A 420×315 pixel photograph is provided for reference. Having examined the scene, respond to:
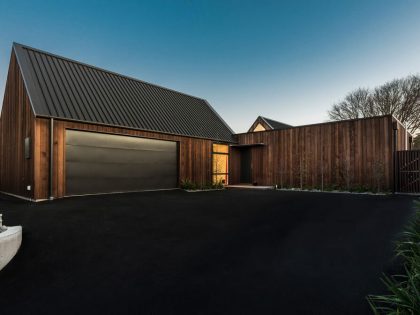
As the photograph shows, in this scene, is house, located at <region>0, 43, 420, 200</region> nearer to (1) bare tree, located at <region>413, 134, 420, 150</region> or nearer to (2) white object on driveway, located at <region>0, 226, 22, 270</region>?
(2) white object on driveway, located at <region>0, 226, 22, 270</region>

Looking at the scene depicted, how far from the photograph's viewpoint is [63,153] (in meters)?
7.47

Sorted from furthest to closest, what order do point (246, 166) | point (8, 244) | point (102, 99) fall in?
point (246, 166), point (102, 99), point (8, 244)

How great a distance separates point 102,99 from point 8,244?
7854 mm

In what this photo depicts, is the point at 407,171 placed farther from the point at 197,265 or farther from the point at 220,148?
the point at 197,265

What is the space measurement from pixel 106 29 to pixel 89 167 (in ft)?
24.1

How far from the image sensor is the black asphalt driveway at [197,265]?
180 centimetres

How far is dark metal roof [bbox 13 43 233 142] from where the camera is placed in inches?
306

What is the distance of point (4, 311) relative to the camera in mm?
1724

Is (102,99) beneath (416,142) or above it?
above

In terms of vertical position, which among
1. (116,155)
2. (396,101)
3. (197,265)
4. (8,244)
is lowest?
(197,265)

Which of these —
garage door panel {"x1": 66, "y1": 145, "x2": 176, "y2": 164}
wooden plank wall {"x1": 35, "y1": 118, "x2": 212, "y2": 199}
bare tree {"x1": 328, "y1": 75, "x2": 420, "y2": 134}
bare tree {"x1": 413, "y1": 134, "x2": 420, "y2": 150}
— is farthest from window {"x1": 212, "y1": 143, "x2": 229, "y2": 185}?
bare tree {"x1": 413, "y1": 134, "x2": 420, "y2": 150}

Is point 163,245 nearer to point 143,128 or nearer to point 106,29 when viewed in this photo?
point 143,128

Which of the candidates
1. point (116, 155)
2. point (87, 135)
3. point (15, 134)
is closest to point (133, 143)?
point (116, 155)

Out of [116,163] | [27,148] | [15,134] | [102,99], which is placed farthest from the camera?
[102,99]
